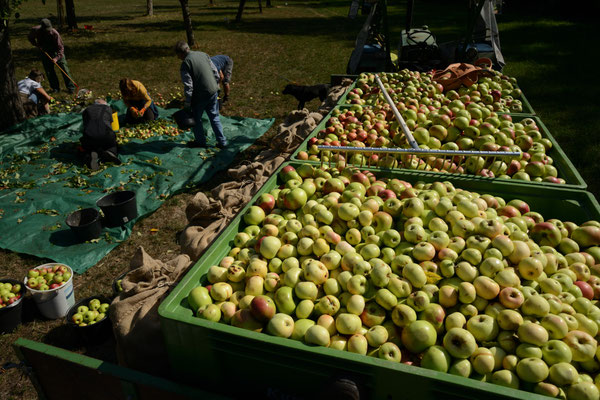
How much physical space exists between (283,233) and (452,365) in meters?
1.56

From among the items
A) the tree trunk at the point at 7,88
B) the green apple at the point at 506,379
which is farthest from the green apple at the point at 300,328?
the tree trunk at the point at 7,88

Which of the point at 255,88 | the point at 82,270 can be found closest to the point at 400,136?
the point at 82,270

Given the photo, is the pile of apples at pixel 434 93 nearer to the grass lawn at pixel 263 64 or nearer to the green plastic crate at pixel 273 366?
the grass lawn at pixel 263 64

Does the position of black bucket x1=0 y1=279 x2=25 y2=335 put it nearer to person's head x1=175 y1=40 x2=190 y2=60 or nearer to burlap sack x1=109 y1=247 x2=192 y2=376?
burlap sack x1=109 y1=247 x2=192 y2=376

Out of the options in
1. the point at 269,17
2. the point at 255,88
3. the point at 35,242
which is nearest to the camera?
the point at 35,242

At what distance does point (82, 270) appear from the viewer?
5176 mm

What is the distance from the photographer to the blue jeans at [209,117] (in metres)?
8.49

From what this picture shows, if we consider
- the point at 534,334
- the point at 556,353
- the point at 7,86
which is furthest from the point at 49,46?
the point at 556,353

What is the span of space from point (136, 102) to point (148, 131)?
115cm

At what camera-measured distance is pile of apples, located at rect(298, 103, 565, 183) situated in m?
3.78

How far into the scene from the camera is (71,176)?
7422mm

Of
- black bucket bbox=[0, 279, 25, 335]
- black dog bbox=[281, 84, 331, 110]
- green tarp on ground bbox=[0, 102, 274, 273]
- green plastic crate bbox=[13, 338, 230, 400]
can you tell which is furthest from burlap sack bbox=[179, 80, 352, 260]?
black dog bbox=[281, 84, 331, 110]

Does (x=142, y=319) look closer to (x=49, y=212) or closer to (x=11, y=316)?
(x=11, y=316)

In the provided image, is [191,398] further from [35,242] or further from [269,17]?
[269,17]
